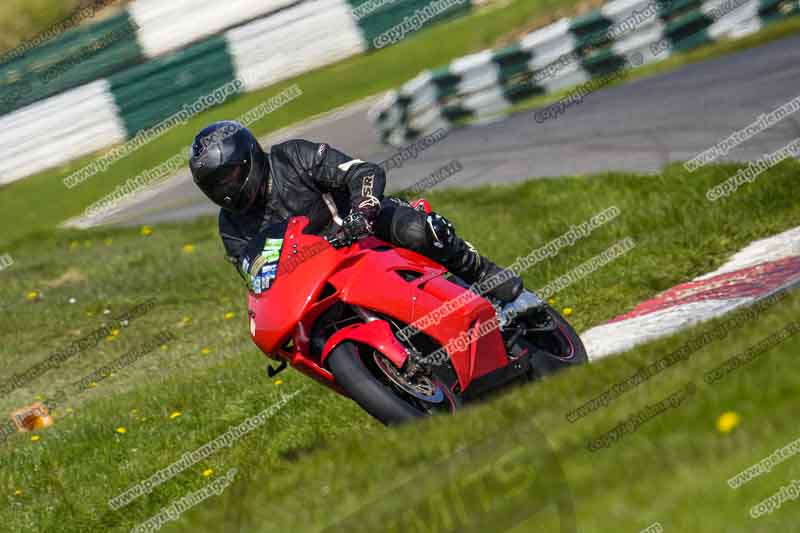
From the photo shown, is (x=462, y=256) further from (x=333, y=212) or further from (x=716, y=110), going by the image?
(x=716, y=110)

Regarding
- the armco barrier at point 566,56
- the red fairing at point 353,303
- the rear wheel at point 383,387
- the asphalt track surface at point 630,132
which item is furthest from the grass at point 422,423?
the armco barrier at point 566,56

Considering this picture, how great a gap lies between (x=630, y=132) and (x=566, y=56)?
16.1 ft

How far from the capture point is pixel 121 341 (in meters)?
11.9

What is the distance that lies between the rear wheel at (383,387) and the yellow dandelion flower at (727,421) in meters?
1.66

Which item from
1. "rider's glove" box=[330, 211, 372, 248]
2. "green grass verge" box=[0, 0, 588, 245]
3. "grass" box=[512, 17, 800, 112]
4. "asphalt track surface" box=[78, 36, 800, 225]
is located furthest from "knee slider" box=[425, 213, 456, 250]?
"green grass verge" box=[0, 0, 588, 245]

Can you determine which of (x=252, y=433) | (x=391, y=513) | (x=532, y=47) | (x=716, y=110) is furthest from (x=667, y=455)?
(x=532, y=47)

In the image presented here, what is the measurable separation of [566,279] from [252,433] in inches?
127

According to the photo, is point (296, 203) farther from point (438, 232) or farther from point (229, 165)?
→ point (438, 232)

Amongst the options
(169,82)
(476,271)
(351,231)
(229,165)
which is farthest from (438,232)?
(169,82)

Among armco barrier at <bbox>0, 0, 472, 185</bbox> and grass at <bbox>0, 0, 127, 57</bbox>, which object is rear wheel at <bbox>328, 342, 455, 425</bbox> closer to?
armco barrier at <bbox>0, 0, 472, 185</bbox>

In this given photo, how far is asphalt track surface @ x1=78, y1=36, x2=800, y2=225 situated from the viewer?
493 inches

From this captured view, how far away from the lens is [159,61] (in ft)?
70.8

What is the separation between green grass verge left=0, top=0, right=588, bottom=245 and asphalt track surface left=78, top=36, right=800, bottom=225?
7.48ft

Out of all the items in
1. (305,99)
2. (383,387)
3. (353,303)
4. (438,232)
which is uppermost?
(353,303)
